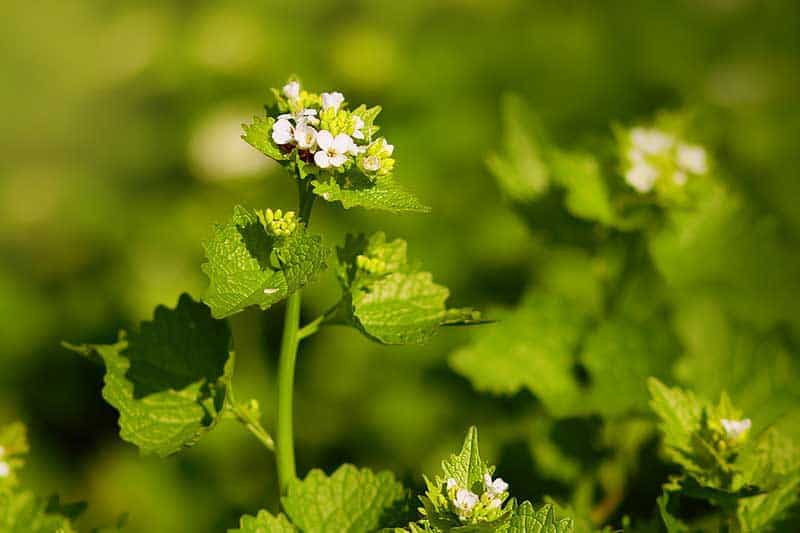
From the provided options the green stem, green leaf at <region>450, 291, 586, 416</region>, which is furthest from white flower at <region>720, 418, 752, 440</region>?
the green stem

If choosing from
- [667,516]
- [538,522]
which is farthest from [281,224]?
→ [667,516]

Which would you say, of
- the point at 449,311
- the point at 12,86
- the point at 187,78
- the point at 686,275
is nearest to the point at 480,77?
the point at 187,78

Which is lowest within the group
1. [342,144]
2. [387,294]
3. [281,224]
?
[387,294]

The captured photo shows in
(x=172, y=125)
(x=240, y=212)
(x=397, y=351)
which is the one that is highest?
(x=172, y=125)

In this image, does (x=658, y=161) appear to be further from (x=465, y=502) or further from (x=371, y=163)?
(x=465, y=502)

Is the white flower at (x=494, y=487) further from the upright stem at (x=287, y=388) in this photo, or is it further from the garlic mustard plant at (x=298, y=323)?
the upright stem at (x=287, y=388)

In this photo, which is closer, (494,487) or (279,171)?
(494,487)

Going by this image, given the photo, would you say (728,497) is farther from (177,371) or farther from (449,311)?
(177,371)
